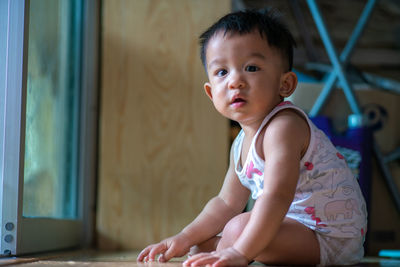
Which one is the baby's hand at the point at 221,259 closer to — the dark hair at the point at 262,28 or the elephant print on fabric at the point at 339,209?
the elephant print on fabric at the point at 339,209

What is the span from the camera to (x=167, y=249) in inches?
38.4

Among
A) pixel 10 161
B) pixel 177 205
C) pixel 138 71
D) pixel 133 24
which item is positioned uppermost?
pixel 133 24

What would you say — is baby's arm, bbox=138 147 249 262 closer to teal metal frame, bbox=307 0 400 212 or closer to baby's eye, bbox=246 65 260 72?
baby's eye, bbox=246 65 260 72

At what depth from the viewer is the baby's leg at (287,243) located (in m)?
0.87

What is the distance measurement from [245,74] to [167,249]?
0.37 metres

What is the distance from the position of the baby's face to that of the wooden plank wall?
0.56 metres

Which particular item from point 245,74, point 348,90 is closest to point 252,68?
point 245,74

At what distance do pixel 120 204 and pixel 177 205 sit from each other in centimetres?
17

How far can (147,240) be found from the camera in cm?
147

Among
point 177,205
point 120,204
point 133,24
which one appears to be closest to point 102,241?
point 120,204

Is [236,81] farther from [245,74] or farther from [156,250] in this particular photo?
[156,250]

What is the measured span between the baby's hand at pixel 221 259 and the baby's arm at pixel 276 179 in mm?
12

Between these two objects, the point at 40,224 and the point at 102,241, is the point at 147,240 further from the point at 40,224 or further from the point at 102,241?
the point at 40,224

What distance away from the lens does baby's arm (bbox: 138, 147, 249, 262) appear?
38.0 inches
